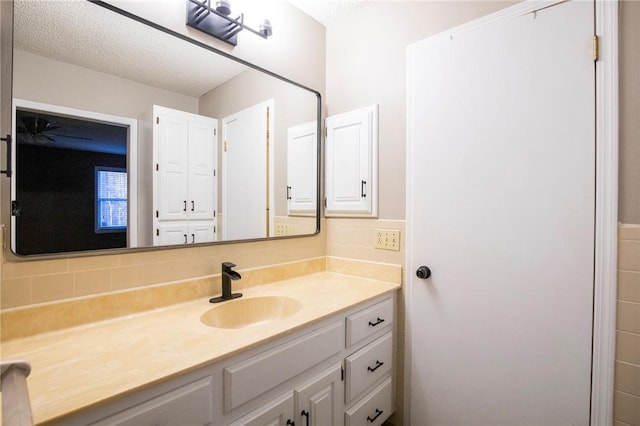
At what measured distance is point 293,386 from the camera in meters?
1.10

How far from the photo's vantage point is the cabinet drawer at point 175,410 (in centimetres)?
72

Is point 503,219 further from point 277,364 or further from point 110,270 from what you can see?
point 110,270

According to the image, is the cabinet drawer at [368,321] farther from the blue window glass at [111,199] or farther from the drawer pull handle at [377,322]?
the blue window glass at [111,199]

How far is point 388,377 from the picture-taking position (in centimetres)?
162

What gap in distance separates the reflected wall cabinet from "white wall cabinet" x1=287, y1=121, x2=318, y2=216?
Result: 517 mm

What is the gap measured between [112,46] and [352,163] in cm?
127

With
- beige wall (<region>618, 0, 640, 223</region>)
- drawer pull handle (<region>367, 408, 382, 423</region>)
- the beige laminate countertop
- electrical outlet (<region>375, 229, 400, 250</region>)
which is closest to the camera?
the beige laminate countertop

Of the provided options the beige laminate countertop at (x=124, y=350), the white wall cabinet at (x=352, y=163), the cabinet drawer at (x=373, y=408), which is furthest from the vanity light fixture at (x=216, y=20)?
the cabinet drawer at (x=373, y=408)

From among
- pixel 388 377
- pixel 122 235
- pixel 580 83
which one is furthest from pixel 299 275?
pixel 580 83

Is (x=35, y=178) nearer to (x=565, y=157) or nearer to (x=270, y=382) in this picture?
(x=270, y=382)

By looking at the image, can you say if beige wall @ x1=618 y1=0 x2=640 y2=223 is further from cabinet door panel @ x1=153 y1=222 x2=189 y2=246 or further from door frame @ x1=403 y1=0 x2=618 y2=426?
cabinet door panel @ x1=153 y1=222 x2=189 y2=246

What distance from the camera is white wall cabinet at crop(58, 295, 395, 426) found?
768mm

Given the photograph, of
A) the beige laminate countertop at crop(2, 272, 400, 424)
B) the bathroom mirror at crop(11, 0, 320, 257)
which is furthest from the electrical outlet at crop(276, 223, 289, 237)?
the beige laminate countertop at crop(2, 272, 400, 424)

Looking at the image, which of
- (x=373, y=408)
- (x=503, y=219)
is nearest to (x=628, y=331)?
(x=503, y=219)
